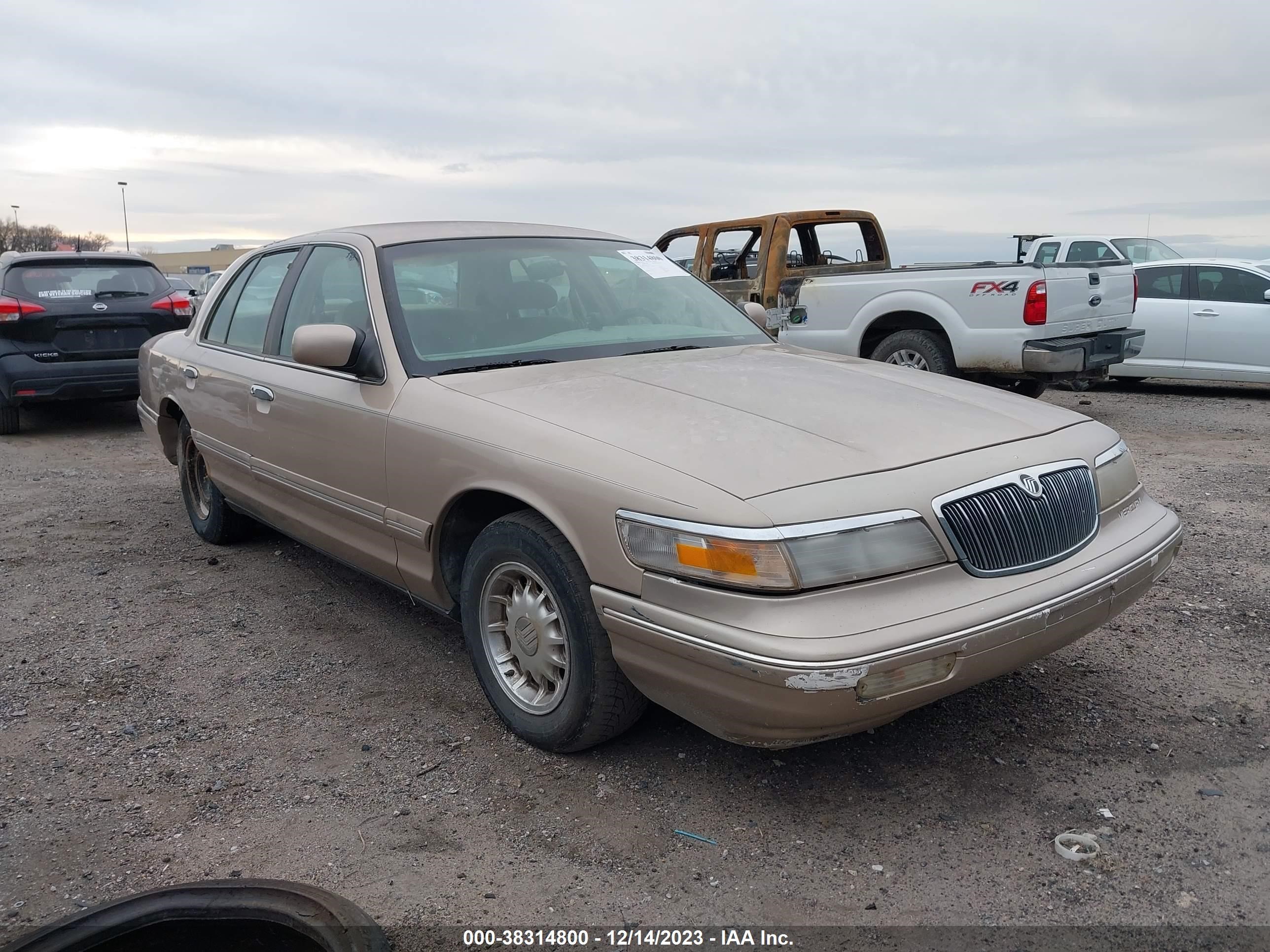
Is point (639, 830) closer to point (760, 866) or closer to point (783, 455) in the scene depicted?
point (760, 866)

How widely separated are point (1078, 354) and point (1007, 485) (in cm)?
643

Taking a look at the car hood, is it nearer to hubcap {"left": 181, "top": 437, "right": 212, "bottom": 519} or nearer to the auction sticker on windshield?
the auction sticker on windshield

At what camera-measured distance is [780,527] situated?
2.55 meters

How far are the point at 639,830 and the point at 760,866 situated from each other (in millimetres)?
354

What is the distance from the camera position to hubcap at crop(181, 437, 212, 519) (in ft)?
18.5

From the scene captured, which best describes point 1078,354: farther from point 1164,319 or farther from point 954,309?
point 1164,319

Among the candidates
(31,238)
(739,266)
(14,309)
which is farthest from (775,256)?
(31,238)

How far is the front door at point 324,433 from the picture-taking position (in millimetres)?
3762

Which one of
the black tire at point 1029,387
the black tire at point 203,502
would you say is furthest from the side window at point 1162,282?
the black tire at point 203,502

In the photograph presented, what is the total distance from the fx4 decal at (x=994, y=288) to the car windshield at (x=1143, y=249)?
6.87 meters

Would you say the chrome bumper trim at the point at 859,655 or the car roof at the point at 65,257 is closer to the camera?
the chrome bumper trim at the point at 859,655

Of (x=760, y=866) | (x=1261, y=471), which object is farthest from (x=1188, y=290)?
(x=760, y=866)

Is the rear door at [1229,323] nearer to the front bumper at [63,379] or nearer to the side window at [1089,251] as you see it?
the side window at [1089,251]

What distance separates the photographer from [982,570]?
9.09 feet
